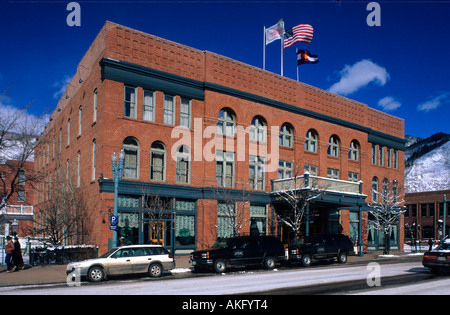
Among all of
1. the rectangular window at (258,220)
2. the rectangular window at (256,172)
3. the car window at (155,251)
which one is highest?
the rectangular window at (256,172)

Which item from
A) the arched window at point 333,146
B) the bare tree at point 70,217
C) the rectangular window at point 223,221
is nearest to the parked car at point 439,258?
the rectangular window at point 223,221

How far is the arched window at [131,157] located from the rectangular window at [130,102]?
163 centimetres

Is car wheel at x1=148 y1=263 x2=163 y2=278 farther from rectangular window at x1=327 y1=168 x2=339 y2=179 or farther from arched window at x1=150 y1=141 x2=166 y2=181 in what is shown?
rectangular window at x1=327 y1=168 x2=339 y2=179

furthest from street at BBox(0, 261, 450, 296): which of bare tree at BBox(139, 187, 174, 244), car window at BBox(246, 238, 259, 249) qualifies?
bare tree at BBox(139, 187, 174, 244)

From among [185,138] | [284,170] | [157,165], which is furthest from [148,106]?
[284,170]

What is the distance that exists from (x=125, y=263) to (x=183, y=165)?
40.0 feet

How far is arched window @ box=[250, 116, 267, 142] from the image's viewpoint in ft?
116

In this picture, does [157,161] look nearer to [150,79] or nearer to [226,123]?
[150,79]

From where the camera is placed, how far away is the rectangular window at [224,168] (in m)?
32.8

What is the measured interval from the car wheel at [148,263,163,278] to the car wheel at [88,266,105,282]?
7.39ft

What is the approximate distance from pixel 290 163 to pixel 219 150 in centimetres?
769

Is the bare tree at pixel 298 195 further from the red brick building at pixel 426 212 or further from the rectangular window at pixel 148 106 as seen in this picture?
the red brick building at pixel 426 212

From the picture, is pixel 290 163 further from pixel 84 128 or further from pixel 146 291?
pixel 146 291

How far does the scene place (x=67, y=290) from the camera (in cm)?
1574
